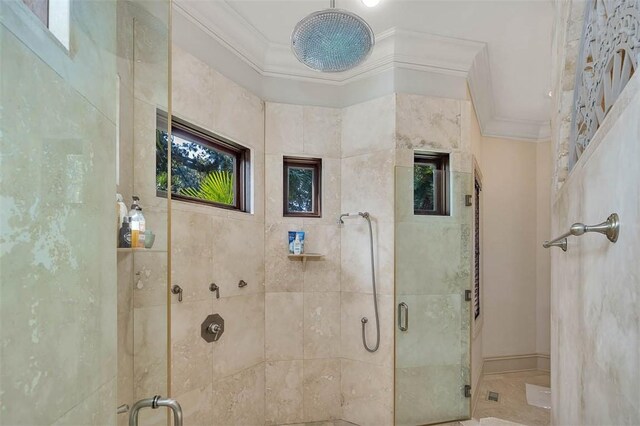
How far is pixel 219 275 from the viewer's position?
2.29 m

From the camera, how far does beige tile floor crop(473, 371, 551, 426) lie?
9.37 ft

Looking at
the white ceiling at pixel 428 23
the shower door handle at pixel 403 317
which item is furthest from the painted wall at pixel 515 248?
the shower door handle at pixel 403 317

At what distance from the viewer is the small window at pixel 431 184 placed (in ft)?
8.78

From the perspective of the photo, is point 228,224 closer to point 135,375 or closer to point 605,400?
point 135,375

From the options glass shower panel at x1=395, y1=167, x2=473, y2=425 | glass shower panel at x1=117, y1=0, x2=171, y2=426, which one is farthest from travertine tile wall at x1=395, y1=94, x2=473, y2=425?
glass shower panel at x1=117, y1=0, x2=171, y2=426

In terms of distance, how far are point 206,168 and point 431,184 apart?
Result: 162cm

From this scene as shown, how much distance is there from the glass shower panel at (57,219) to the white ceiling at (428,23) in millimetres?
1565

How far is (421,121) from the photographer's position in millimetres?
2656

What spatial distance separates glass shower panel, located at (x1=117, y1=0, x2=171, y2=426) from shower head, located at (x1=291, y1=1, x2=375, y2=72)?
625mm

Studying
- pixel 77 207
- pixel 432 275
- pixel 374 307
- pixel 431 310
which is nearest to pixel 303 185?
pixel 374 307

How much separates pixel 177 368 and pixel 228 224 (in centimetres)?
89

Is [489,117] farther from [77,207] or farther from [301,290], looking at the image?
[77,207]

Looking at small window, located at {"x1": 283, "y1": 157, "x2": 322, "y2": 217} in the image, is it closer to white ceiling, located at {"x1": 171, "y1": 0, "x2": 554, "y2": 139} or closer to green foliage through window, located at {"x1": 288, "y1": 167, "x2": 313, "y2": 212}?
green foliage through window, located at {"x1": 288, "y1": 167, "x2": 313, "y2": 212}

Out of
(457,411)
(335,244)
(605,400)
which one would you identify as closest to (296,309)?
(335,244)
